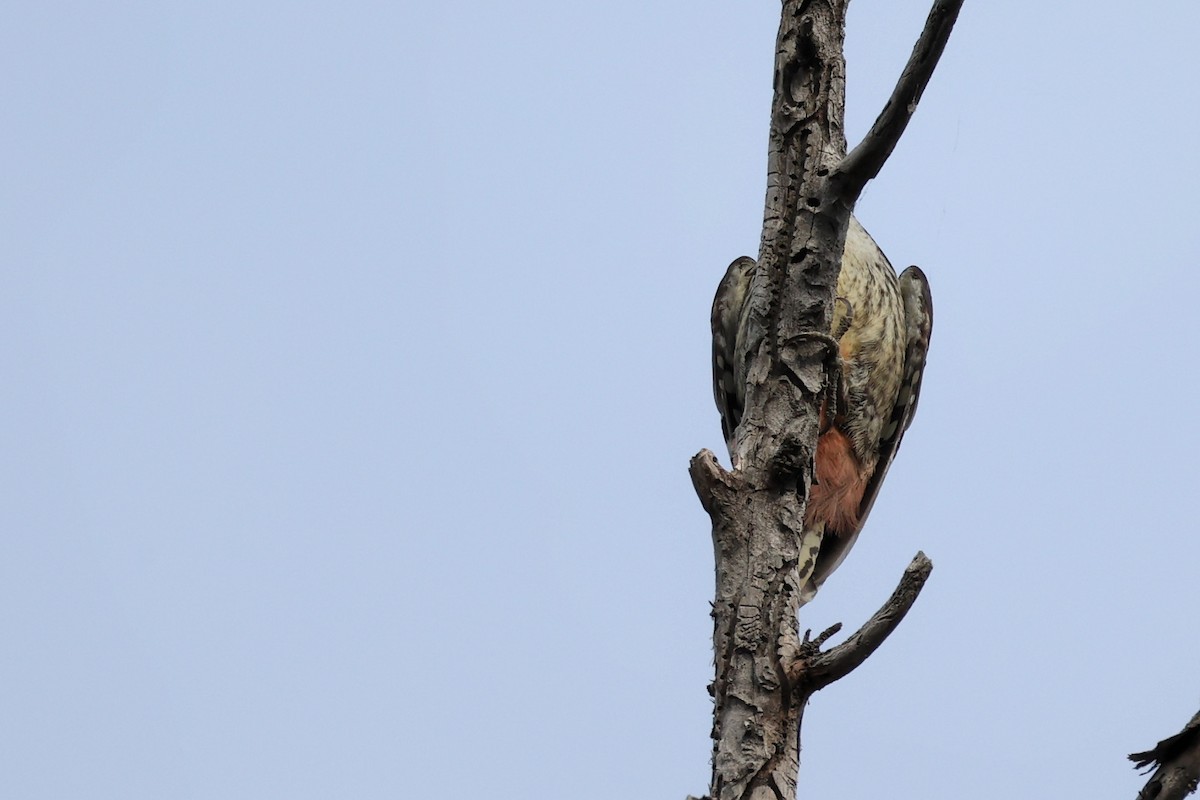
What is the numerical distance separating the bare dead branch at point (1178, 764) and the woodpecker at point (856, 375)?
2.81 meters

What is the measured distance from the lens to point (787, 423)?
401 centimetres

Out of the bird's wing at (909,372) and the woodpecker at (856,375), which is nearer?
the woodpecker at (856,375)

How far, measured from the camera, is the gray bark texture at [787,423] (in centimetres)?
348

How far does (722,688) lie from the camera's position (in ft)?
11.8

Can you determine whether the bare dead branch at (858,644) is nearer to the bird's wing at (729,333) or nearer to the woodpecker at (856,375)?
the woodpecker at (856,375)

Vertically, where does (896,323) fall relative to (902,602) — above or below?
above

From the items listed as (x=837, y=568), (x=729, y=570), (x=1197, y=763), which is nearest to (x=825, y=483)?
(x=837, y=568)

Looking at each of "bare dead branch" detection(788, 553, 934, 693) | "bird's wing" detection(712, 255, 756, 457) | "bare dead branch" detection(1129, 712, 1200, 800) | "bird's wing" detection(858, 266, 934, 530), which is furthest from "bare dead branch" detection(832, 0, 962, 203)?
"bird's wing" detection(858, 266, 934, 530)

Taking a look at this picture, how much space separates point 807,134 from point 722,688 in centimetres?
173

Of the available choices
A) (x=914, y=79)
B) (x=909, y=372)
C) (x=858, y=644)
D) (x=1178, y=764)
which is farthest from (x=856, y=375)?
(x=1178, y=764)

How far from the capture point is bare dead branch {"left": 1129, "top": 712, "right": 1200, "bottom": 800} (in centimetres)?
269

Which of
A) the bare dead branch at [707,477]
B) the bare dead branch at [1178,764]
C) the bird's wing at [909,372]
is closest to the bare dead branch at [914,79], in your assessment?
the bare dead branch at [707,477]

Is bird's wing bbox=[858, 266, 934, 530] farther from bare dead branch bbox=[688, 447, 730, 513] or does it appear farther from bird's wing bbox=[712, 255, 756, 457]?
bare dead branch bbox=[688, 447, 730, 513]

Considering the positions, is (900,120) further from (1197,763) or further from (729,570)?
(1197,763)
